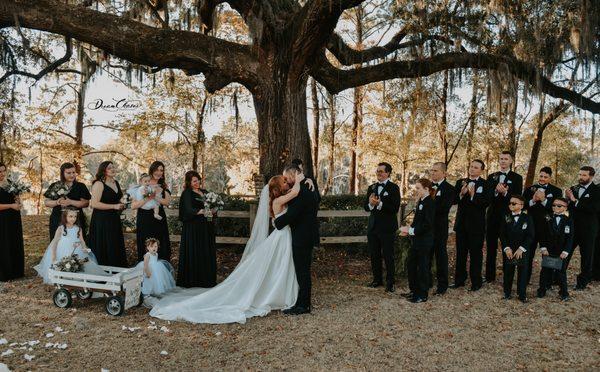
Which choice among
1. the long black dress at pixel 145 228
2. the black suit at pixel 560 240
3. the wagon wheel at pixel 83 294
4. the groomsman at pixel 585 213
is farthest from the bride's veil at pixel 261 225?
the groomsman at pixel 585 213

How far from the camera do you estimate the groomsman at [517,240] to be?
625cm

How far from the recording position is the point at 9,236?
751 cm

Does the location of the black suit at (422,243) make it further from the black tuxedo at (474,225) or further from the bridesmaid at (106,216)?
the bridesmaid at (106,216)

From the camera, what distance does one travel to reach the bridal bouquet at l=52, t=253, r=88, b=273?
5887mm

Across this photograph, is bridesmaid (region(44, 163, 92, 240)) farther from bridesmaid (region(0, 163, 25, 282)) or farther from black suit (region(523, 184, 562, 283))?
black suit (region(523, 184, 562, 283))

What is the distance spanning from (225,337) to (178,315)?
2.97 ft

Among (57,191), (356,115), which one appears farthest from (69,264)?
(356,115)

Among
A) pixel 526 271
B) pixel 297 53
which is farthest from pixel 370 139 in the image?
pixel 526 271

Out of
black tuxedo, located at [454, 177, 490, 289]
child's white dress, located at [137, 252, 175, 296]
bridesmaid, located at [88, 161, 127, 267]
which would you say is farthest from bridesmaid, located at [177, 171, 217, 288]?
black tuxedo, located at [454, 177, 490, 289]

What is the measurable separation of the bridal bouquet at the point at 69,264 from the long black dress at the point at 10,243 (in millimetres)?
2170

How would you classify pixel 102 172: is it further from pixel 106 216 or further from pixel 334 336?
pixel 334 336

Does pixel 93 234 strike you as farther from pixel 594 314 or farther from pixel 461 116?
pixel 461 116

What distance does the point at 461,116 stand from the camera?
22.4 meters

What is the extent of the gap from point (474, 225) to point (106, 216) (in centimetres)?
585
